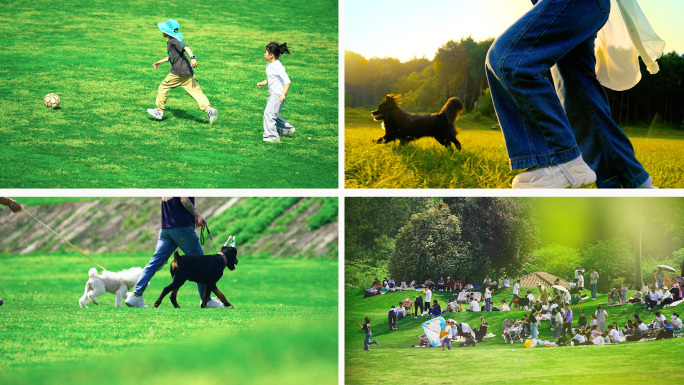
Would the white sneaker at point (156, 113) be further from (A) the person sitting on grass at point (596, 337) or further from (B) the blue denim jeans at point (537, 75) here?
(A) the person sitting on grass at point (596, 337)

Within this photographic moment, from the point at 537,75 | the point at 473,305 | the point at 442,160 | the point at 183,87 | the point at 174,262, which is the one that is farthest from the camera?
the point at 183,87

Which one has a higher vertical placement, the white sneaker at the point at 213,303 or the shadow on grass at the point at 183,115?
the shadow on grass at the point at 183,115

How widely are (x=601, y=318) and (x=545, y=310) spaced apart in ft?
1.18

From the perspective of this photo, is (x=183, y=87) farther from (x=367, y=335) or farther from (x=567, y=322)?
(x=567, y=322)

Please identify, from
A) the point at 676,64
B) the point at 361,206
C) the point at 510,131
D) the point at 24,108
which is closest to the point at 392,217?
the point at 361,206

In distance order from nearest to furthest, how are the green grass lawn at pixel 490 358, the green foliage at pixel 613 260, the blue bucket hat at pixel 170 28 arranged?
1. the green grass lawn at pixel 490 358
2. the green foliage at pixel 613 260
3. the blue bucket hat at pixel 170 28

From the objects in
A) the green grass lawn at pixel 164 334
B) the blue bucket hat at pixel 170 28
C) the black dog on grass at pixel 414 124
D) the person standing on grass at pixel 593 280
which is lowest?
the green grass lawn at pixel 164 334

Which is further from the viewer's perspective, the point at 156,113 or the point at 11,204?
the point at 156,113

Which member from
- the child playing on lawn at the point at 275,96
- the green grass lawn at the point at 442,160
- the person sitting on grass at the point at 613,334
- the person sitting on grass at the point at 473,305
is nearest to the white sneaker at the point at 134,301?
the child playing on lawn at the point at 275,96

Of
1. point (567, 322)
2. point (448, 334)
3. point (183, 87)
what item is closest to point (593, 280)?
point (567, 322)

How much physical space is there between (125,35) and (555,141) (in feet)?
12.1

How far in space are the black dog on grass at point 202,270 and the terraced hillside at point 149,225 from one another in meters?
0.13

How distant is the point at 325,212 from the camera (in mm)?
4578

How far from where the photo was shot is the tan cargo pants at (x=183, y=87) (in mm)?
4598
